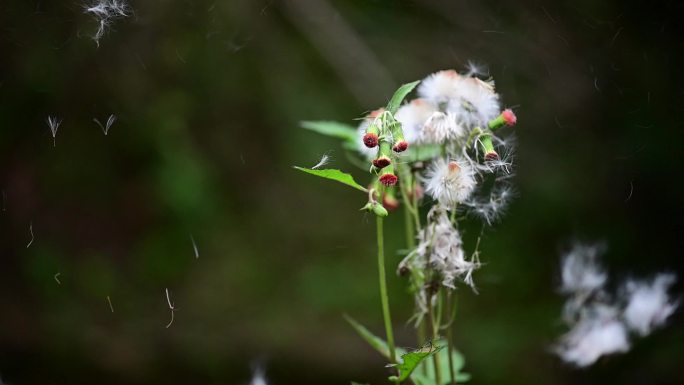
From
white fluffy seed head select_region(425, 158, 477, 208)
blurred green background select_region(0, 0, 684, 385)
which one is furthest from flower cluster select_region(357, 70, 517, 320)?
blurred green background select_region(0, 0, 684, 385)

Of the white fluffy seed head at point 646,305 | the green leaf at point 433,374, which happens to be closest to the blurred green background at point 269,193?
the white fluffy seed head at point 646,305

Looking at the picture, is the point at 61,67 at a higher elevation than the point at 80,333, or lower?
higher

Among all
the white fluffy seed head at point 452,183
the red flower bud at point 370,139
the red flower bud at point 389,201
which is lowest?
the red flower bud at point 370,139

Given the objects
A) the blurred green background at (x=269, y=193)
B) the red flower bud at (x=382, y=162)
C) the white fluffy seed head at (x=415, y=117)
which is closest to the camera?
the red flower bud at (x=382, y=162)

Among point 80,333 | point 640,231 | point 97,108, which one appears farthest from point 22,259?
point 640,231

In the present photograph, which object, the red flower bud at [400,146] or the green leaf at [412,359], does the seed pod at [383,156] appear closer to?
the red flower bud at [400,146]

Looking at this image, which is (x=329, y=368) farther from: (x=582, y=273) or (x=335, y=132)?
(x=335, y=132)
